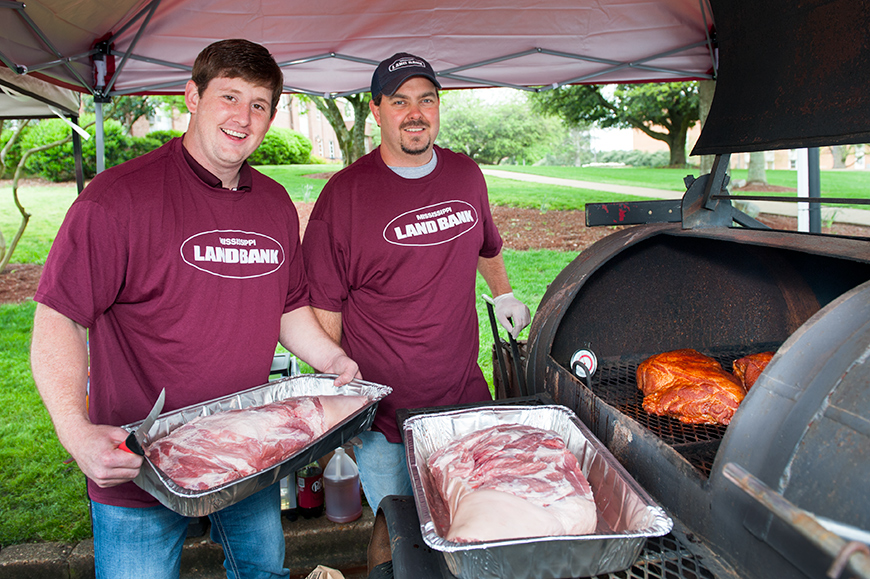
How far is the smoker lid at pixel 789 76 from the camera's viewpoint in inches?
77.1

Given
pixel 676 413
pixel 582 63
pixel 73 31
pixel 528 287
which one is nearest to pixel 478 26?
pixel 582 63

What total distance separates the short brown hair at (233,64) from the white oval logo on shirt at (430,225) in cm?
84

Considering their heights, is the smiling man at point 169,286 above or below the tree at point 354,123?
below

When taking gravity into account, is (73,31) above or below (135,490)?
above

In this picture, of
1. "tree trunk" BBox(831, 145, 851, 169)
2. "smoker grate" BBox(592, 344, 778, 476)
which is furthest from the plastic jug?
"tree trunk" BBox(831, 145, 851, 169)

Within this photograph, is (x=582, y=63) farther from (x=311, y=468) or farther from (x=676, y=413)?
(x=311, y=468)

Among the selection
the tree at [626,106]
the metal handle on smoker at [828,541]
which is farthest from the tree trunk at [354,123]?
the metal handle on smoker at [828,541]

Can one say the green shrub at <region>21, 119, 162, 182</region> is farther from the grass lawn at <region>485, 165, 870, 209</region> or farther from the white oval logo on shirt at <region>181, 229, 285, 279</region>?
the white oval logo on shirt at <region>181, 229, 285, 279</region>

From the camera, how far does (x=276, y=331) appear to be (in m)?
2.43

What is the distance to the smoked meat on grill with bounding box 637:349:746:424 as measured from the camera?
2150mm

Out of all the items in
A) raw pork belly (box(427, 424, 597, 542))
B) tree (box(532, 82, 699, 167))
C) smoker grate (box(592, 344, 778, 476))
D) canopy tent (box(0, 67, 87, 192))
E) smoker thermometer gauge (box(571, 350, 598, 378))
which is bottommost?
smoker grate (box(592, 344, 778, 476))

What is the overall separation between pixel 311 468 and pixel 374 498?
3.69 ft

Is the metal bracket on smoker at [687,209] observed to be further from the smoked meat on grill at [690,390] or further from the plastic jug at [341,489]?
the plastic jug at [341,489]

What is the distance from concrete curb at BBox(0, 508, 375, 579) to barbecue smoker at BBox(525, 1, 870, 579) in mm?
2093
